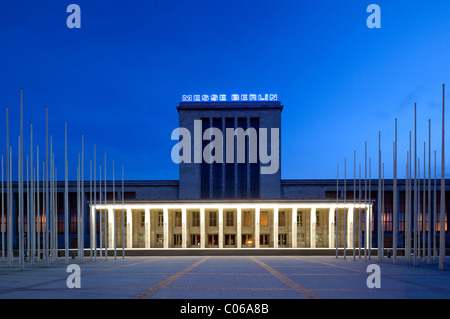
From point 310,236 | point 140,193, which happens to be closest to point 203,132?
point 140,193

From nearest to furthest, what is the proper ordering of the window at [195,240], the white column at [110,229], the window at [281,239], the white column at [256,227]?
1. the white column at [256,227]
2. the white column at [110,229]
3. the window at [195,240]
4. the window at [281,239]

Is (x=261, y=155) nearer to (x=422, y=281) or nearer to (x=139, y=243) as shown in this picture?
(x=139, y=243)

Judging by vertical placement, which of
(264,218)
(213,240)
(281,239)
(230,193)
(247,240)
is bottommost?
(247,240)

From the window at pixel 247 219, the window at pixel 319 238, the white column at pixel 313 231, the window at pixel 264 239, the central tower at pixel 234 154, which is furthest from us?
the central tower at pixel 234 154

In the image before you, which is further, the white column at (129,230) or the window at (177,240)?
the window at (177,240)

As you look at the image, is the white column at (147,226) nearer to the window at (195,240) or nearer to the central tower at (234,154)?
the window at (195,240)

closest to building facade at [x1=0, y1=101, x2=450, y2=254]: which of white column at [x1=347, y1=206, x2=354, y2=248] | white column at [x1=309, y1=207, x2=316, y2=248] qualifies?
white column at [x1=309, y1=207, x2=316, y2=248]

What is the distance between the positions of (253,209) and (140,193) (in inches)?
864

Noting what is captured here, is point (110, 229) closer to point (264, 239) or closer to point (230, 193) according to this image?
point (230, 193)

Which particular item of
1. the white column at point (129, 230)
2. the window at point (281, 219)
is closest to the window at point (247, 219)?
the window at point (281, 219)

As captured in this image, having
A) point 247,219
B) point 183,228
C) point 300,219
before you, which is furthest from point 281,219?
point 183,228

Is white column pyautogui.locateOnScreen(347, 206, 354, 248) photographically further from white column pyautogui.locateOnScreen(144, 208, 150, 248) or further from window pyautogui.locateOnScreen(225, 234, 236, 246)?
white column pyautogui.locateOnScreen(144, 208, 150, 248)

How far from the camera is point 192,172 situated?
80625mm

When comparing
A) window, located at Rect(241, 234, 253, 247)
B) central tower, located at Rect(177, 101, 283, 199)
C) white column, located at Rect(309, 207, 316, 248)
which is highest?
central tower, located at Rect(177, 101, 283, 199)
